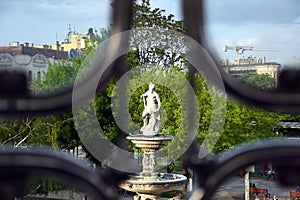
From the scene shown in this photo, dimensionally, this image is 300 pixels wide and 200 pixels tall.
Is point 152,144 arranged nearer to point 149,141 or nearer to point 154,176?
point 149,141

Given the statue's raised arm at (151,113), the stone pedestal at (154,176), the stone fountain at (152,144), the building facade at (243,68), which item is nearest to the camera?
the building facade at (243,68)

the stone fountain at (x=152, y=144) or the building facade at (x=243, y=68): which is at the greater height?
the building facade at (x=243, y=68)

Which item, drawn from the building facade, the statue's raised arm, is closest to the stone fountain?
the statue's raised arm

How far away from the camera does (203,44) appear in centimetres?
93

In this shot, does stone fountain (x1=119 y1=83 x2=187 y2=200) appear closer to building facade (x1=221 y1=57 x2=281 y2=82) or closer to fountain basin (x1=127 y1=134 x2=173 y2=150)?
fountain basin (x1=127 y1=134 x2=173 y2=150)

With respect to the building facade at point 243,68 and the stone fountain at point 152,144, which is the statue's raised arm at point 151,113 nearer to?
the stone fountain at point 152,144

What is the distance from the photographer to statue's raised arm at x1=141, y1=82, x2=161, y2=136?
26.0ft

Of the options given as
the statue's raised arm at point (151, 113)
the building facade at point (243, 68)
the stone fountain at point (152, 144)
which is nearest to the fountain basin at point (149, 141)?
the stone fountain at point (152, 144)

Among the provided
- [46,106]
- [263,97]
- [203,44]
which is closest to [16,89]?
[46,106]

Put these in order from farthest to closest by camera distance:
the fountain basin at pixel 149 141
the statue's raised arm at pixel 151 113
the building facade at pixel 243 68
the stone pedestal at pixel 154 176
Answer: the statue's raised arm at pixel 151 113 → the fountain basin at pixel 149 141 → the stone pedestal at pixel 154 176 → the building facade at pixel 243 68

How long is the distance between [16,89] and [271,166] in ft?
1.61

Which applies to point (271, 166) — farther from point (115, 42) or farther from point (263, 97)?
point (115, 42)

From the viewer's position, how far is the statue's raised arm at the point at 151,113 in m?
7.94

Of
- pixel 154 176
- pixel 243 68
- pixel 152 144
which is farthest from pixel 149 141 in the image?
pixel 243 68
